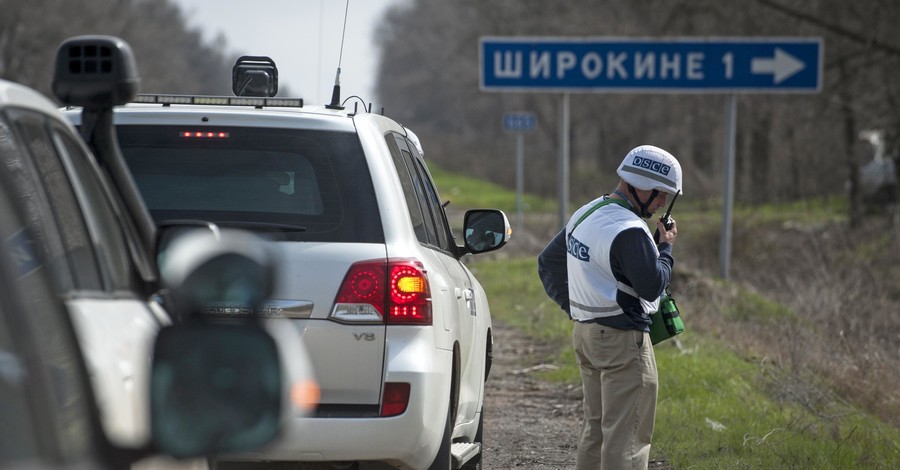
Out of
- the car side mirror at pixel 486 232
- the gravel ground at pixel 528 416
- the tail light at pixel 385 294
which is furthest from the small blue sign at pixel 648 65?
the tail light at pixel 385 294

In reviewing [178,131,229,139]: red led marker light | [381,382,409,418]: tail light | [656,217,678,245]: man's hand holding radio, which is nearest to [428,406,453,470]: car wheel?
[381,382,409,418]: tail light

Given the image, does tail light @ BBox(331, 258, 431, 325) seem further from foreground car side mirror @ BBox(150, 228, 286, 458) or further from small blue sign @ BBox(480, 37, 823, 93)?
small blue sign @ BBox(480, 37, 823, 93)

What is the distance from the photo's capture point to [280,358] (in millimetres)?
2197

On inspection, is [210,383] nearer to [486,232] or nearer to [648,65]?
[486,232]

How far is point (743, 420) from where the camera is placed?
8.90 meters

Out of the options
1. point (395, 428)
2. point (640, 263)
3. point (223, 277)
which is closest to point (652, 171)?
point (640, 263)

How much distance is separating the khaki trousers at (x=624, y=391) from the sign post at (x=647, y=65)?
36.5 feet

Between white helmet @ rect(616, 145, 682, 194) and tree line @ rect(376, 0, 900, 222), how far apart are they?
1360 cm

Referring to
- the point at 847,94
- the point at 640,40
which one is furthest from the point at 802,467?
the point at 847,94

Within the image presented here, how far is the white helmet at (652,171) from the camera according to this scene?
610cm

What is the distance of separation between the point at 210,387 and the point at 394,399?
272 cm

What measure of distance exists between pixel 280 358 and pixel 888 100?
21.6 meters

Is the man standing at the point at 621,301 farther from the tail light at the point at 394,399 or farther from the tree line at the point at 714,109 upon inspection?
the tree line at the point at 714,109

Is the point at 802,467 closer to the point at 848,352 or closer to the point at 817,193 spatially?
the point at 848,352
